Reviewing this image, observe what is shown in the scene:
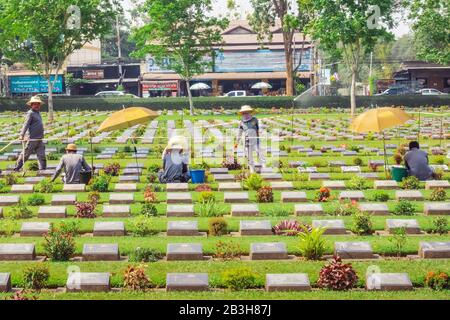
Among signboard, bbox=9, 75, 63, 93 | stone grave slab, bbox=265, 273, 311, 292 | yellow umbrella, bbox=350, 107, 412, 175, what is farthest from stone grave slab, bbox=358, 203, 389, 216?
signboard, bbox=9, 75, 63, 93

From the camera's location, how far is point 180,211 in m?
16.0

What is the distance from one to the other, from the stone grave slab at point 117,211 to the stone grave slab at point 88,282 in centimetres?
477

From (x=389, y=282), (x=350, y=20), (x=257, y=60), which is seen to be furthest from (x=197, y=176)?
(x=257, y=60)

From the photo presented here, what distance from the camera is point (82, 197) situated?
18172 millimetres

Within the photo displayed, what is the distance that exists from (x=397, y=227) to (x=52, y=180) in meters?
8.96

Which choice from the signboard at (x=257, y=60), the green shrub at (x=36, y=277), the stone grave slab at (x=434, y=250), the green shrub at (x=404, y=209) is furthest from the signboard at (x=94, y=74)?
the green shrub at (x=36, y=277)

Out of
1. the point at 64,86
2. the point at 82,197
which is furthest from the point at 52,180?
the point at 64,86

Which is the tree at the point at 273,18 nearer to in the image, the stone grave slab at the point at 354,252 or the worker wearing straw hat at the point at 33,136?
the worker wearing straw hat at the point at 33,136

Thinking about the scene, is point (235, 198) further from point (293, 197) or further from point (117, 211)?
point (117, 211)

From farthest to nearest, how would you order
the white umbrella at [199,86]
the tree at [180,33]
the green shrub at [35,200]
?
Answer: the white umbrella at [199,86] < the tree at [180,33] < the green shrub at [35,200]

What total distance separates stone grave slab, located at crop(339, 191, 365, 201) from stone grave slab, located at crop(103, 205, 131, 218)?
4611 mm

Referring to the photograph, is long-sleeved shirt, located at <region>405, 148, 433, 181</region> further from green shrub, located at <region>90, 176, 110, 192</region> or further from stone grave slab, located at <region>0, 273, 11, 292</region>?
stone grave slab, located at <region>0, 273, 11, 292</region>

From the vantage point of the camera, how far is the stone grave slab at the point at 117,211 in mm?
15938

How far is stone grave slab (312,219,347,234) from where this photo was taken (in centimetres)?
1437
